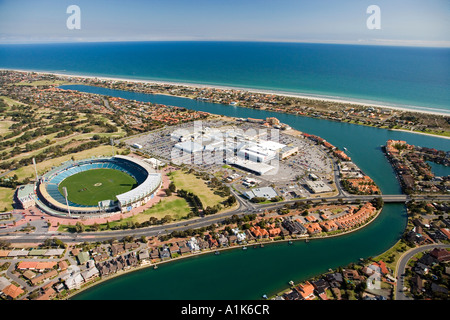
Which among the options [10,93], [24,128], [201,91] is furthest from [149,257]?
[10,93]

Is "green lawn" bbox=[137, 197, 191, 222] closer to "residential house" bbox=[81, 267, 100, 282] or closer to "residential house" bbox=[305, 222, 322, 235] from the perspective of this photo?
"residential house" bbox=[81, 267, 100, 282]

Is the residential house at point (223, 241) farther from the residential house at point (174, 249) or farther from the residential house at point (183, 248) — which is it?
the residential house at point (174, 249)

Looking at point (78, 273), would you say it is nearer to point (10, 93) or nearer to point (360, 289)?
point (360, 289)

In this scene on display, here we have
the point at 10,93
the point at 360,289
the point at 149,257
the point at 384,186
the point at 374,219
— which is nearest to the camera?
the point at 360,289

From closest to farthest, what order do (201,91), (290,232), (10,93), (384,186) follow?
(290,232) < (384,186) < (10,93) < (201,91)

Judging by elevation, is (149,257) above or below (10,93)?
below

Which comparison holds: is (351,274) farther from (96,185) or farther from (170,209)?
(96,185)

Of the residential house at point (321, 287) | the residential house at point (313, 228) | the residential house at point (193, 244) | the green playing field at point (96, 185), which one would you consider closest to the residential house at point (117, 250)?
the residential house at point (193, 244)

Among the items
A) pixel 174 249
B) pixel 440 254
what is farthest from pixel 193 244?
pixel 440 254
